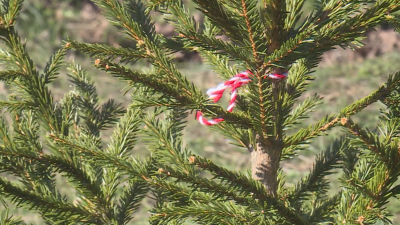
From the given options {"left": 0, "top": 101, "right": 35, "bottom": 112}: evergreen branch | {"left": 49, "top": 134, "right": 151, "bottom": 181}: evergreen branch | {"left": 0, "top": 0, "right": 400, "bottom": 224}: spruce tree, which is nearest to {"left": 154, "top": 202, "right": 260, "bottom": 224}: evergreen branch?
{"left": 0, "top": 0, "right": 400, "bottom": 224}: spruce tree

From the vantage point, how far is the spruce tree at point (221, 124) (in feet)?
4.36

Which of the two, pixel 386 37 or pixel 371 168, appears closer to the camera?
pixel 371 168

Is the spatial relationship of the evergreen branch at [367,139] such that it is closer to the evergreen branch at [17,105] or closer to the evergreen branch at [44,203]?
the evergreen branch at [44,203]

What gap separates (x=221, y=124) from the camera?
1.78m

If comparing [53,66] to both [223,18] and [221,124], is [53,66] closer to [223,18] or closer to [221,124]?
[221,124]

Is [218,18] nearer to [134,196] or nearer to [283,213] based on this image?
[283,213]

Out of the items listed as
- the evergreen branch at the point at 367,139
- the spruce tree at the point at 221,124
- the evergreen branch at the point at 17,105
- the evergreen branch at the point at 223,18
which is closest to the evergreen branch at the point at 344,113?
the spruce tree at the point at 221,124

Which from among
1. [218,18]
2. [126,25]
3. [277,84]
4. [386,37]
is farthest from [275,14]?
[386,37]

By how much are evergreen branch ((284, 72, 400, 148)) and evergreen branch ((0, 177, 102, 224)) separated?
25.9 inches

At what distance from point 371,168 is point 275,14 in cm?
52

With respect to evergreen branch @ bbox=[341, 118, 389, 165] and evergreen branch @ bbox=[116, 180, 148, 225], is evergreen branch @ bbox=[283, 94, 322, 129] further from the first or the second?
evergreen branch @ bbox=[116, 180, 148, 225]

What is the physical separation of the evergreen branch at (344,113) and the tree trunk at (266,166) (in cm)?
8

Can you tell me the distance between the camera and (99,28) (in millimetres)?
8688

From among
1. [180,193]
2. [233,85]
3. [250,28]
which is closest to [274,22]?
[250,28]
